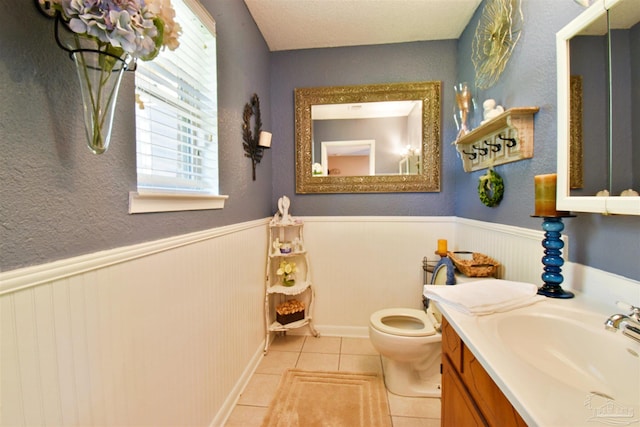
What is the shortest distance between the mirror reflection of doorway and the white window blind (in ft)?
3.82

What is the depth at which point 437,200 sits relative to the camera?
2.40 meters

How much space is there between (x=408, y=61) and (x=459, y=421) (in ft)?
8.29

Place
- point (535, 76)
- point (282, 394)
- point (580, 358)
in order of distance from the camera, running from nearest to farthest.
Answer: point (580, 358), point (535, 76), point (282, 394)

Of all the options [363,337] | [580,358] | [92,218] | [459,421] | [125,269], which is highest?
[92,218]

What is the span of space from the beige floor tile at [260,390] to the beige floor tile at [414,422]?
756 mm

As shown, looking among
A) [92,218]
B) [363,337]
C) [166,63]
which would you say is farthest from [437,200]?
[92,218]

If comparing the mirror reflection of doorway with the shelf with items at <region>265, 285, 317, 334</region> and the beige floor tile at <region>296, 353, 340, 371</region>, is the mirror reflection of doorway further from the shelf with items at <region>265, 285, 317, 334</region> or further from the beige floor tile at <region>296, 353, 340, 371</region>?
the beige floor tile at <region>296, 353, 340, 371</region>

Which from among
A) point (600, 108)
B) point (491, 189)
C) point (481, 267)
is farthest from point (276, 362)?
point (600, 108)

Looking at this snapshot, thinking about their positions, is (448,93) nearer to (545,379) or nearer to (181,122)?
(181,122)

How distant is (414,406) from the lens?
1624 mm

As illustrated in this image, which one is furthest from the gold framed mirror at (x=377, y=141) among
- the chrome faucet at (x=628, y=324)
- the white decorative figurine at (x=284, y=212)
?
the chrome faucet at (x=628, y=324)

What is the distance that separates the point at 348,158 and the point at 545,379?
2080 mm

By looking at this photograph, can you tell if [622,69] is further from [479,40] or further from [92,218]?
[92,218]

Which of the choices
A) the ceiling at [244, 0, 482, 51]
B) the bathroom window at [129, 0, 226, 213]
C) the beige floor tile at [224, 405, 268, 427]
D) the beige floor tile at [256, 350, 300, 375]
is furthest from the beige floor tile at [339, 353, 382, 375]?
the ceiling at [244, 0, 482, 51]
